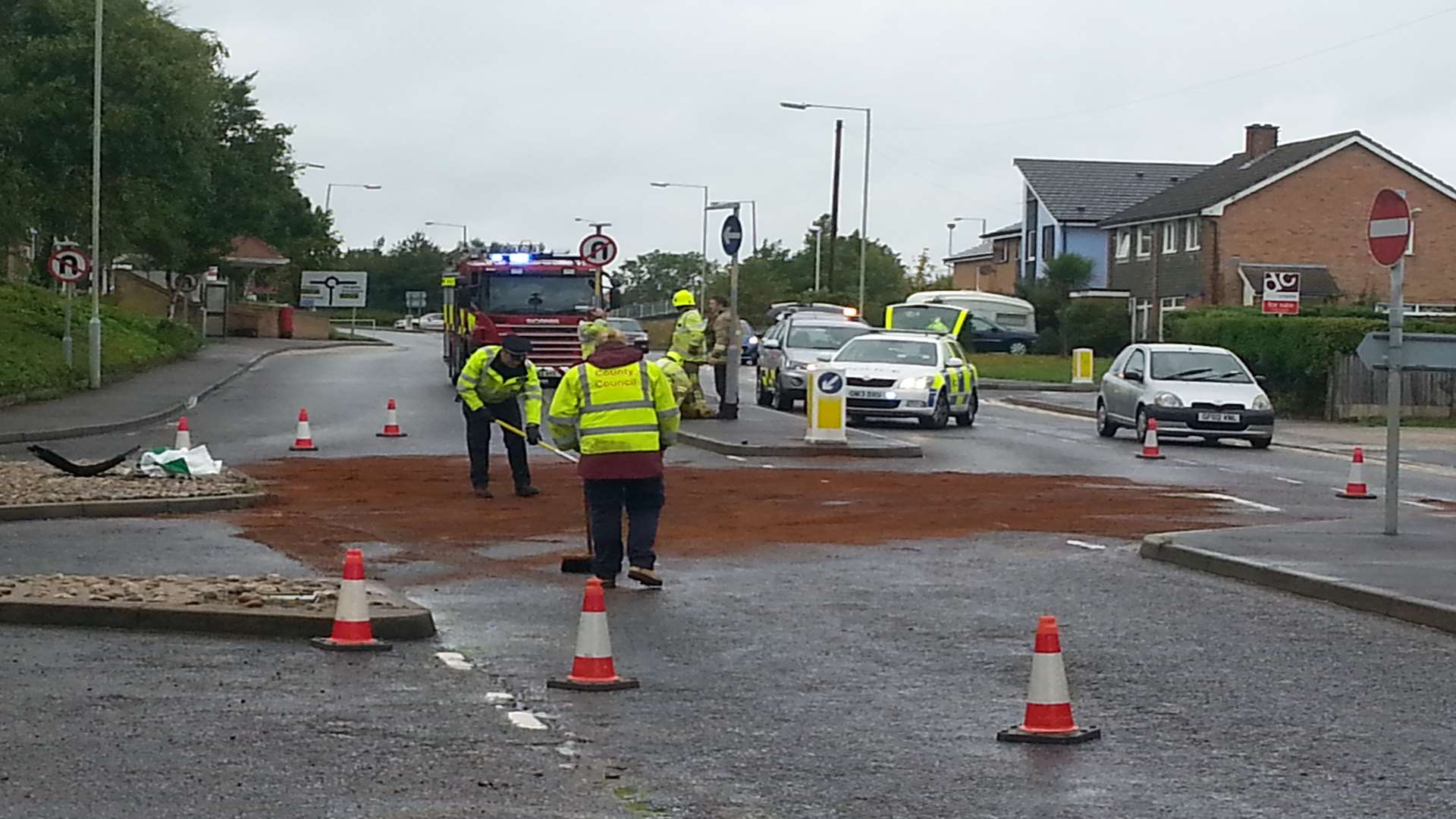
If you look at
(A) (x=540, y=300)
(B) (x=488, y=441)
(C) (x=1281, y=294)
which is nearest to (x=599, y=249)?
(A) (x=540, y=300)

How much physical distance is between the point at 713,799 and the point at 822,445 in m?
18.3

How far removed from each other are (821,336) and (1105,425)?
784 cm

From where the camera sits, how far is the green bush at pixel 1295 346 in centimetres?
3825

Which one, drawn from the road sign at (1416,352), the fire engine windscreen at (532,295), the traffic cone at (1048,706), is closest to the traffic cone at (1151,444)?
the road sign at (1416,352)

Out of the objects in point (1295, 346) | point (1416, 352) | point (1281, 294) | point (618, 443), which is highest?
point (1281, 294)

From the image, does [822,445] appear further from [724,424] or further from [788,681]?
[788,681]

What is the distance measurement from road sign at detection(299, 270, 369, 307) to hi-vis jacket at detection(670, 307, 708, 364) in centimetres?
5708

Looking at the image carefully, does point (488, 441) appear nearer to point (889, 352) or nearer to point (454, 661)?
point (454, 661)

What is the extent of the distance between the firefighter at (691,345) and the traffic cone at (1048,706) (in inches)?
806

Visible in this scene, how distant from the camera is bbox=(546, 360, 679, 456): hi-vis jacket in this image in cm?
1298

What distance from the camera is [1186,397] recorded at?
2947 centimetres

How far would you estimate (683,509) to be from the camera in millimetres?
18359

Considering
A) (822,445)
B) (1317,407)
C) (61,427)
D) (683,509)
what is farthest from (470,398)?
(1317,407)

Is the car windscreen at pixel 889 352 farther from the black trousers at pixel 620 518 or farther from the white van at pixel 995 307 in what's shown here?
the white van at pixel 995 307
